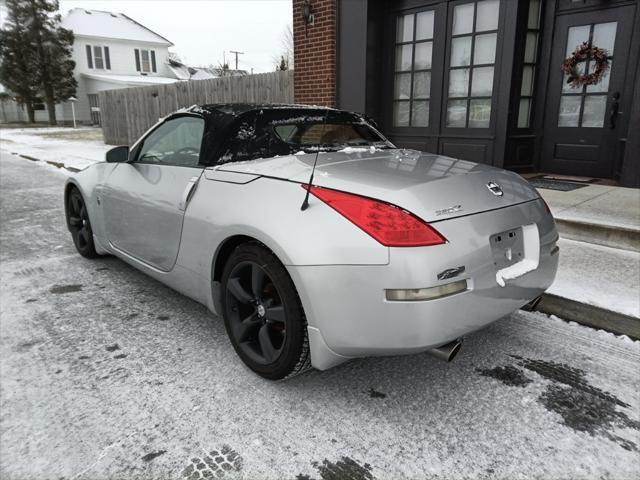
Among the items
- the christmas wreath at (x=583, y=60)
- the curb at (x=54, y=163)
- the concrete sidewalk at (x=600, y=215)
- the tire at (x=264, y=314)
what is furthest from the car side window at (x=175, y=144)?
the curb at (x=54, y=163)

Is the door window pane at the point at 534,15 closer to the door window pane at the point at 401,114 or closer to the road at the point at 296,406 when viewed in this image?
the door window pane at the point at 401,114

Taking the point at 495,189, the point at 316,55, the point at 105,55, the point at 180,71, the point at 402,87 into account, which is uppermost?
the point at 105,55

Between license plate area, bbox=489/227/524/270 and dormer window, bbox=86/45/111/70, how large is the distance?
46.5 metres

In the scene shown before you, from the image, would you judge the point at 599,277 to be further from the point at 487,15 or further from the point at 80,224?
the point at 487,15

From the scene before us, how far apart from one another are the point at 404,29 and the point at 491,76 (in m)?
1.78

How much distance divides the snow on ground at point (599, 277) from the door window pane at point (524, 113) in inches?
134

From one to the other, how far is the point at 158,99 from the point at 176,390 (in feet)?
47.9

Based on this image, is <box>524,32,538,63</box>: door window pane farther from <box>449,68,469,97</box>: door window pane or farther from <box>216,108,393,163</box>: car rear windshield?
<box>216,108,393,163</box>: car rear windshield

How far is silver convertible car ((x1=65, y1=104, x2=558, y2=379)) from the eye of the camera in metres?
2.12

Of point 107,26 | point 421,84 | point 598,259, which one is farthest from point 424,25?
point 107,26

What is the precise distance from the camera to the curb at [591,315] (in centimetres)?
326

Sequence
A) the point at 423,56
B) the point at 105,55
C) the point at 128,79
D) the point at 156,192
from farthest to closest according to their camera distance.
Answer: the point at 105,55, the point at 128,79, the point at 423,56, the point at 156,192

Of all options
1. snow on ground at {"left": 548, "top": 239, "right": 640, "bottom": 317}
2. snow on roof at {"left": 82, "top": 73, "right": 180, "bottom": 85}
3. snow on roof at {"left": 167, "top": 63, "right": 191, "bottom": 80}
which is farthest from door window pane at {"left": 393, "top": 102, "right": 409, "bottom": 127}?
snow on roof at {"left": 167, "top": 63, "right": 191, "bottom": 80}

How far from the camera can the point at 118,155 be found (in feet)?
12.8
